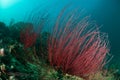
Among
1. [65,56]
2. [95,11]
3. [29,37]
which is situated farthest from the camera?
[95,11]

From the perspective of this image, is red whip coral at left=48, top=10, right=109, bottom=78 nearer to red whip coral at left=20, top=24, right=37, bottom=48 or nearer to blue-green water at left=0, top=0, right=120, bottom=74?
red whip coral at left=20, top=24, right=37, bottom=48

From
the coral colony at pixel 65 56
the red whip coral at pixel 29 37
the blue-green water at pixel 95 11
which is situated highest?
the blue-green water at pixel 95 11

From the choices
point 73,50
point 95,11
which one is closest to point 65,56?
point 73,50

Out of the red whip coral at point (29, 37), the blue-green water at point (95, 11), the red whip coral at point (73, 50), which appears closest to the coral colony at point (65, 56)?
the red whip coral at point (73, 50)

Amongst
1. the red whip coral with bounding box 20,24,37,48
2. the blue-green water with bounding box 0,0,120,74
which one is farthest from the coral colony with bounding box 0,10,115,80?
the blue-green water with bounding box 0,0,120,74

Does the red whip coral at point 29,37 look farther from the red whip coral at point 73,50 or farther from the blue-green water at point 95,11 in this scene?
the blue-green water at point 95,11

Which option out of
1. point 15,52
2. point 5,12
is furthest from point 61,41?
point 5,12

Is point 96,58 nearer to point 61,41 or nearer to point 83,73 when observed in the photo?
point 83,73

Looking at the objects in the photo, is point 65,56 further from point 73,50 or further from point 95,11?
point 95,11

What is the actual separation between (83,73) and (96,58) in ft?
1.50

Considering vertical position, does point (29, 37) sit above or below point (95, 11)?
below

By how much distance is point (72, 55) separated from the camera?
4.20 meters

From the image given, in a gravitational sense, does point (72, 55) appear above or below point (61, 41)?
below

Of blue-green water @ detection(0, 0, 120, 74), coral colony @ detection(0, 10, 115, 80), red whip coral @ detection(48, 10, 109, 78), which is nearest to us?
coral colony @ detection(0, 10, 115, 80)
